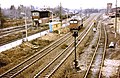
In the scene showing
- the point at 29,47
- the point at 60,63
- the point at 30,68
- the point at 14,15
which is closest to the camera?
the point at 30,68

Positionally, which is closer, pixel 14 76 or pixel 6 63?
pixel 14 76

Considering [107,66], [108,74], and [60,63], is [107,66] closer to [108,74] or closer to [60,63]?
[108,74]

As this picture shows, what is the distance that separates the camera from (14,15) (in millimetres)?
109375

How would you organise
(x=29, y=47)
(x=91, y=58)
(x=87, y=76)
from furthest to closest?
(x=29, y=47) < (x=91, y=58) < (x=87, y=76)

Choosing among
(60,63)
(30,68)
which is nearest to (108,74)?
(60,63)

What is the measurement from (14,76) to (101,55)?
38.3 feet

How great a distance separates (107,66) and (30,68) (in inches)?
276

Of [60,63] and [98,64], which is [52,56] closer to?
[60,63]

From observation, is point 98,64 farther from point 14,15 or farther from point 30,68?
point 14,15

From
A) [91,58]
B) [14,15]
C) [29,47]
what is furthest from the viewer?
[14,15]

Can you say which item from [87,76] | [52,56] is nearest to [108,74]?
[87,76]

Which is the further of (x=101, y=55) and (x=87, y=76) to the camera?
(x=101, y=55)

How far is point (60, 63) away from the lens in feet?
75.1

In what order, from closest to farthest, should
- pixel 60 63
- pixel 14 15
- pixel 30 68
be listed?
pixel 30 68, pixel 60 63, pixel 14 15
